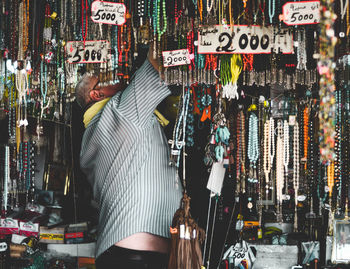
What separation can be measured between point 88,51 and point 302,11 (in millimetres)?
1735

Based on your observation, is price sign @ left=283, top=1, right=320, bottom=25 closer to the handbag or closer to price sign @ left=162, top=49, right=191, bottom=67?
price sign @ left=162, top=49, right=191, bottom=67

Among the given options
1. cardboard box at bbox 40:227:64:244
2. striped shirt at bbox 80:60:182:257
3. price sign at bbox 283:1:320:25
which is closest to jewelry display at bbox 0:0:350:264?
price sign at bbox 283:1:320:25

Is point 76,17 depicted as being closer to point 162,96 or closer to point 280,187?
point 162,96

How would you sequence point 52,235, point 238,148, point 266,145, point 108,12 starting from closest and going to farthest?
point 108,12
point 266,145
point 238,148
point 52,235

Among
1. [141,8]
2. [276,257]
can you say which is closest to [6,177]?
[141,8]

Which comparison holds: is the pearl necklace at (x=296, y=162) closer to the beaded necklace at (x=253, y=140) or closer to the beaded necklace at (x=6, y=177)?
the beaded necklace at (x=253, y=140)

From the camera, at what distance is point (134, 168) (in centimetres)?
380

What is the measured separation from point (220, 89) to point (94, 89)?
1.31m

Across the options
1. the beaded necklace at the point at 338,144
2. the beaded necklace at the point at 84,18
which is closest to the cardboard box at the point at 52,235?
the beaded necklace at the point at 84,18

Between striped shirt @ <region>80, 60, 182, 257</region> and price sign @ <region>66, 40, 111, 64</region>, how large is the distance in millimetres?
347

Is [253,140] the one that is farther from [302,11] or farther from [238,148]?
[302,11]

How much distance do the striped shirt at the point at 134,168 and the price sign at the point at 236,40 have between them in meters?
0.58

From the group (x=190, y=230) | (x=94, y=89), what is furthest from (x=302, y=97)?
(x=94, y=89)

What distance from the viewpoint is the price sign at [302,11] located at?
307 centimetres
